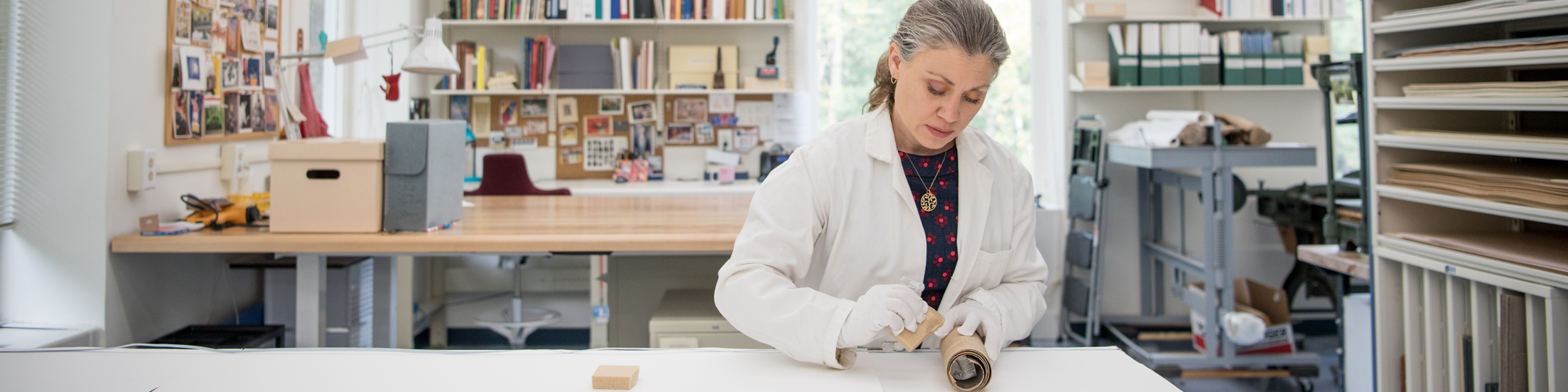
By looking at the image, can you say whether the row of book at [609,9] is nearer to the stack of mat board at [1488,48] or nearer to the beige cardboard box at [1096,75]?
the beige cardboard box at [1096,75]

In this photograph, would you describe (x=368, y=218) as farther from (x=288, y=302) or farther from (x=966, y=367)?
(x=966, y=367)

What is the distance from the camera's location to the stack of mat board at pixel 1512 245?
1637 millimetres

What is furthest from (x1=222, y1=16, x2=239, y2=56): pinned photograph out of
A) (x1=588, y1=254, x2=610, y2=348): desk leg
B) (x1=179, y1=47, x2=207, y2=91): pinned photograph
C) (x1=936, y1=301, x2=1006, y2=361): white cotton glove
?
(x1=936, y1=301, x2=1006, y2=361): white cotton glove

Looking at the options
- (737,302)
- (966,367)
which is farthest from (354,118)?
(966,367)

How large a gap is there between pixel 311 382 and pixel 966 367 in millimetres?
896

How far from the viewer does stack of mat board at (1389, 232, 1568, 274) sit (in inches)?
64.4

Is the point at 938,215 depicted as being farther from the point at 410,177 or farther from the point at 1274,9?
the point at 1274,9

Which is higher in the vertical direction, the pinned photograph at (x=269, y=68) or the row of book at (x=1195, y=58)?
the row of book at (x=1195, y=58)

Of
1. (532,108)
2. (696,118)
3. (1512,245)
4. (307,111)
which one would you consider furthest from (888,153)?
(532,108)

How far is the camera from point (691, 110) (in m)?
4.57

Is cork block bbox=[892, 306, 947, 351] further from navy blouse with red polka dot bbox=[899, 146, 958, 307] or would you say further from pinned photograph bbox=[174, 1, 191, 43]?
pinned photograph bbox=[174, 1, 191, 43]

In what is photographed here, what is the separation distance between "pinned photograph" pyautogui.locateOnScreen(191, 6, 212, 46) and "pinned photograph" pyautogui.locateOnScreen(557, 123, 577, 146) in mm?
2186

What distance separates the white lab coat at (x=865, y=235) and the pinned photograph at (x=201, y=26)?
1891 mm

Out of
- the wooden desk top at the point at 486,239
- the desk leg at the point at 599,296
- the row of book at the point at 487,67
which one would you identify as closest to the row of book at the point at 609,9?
the row of book at the point at 487,67
